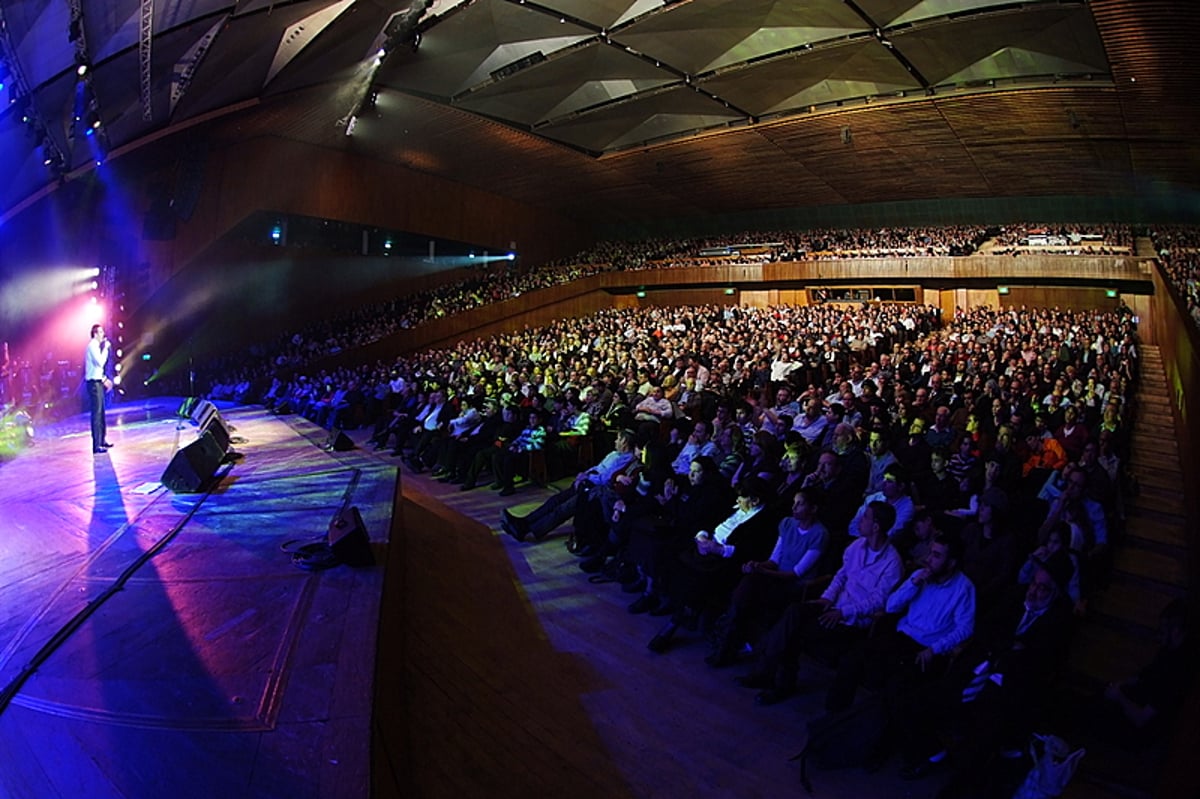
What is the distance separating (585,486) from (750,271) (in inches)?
661

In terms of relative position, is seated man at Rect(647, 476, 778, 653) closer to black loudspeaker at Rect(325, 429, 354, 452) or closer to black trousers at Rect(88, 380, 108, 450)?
black loudspeaker at Rect(325, 429, 354, 452)

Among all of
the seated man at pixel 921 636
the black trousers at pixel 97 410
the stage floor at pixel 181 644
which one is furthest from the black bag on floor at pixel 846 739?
the black trousers at pixel 97 410

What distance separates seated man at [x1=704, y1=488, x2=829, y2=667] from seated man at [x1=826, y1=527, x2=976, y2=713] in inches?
22.4

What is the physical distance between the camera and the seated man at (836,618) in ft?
11.3

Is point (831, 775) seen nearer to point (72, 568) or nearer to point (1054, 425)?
point (72, 568)

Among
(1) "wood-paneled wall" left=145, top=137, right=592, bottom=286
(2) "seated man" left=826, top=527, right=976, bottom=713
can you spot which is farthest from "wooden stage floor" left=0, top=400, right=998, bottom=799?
(1) "wood-paneled wall" left=145, top=137, right=592, bottom=286

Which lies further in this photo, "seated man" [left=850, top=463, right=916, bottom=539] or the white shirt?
the white shirt

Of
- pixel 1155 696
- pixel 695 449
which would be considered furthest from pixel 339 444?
pixel 1155 696

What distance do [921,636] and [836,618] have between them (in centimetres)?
38

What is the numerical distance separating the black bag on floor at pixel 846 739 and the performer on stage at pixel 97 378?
6.47 m

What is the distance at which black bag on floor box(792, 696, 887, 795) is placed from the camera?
9.48 ft

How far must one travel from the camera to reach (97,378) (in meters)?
6.48

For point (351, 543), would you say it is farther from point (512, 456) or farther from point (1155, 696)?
point (512, 456)

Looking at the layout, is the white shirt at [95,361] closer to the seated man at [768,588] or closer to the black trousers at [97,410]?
the black trousers at [97,410]
